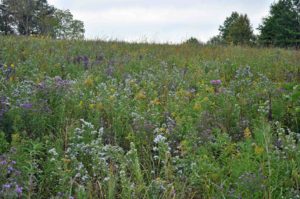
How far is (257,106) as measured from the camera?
449cm

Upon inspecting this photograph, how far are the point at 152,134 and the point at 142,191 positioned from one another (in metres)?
0.93

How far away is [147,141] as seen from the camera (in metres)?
3.53

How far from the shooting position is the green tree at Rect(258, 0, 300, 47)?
1715 inches

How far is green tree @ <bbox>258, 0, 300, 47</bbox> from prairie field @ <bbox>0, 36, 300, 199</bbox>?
132 feet

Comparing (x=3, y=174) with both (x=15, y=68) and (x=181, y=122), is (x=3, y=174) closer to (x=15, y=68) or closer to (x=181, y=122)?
(x=181, y=122)

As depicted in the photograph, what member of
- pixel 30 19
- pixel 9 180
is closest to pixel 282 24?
pixel 30 19

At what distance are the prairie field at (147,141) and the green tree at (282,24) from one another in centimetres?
4022

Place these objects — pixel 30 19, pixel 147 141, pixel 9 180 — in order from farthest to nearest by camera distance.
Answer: pixel 30 19
pixel 147 141
pixel 9 180

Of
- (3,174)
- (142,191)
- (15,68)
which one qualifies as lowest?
(142,191)

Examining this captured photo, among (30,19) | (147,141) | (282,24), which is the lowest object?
(147,141)

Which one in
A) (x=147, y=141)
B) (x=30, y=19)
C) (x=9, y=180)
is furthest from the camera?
(x=30, y=19)

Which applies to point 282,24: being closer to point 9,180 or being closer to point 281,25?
point 281,25

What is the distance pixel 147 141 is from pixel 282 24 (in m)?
45.2

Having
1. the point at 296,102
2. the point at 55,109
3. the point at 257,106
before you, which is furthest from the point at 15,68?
the point at 296,102
